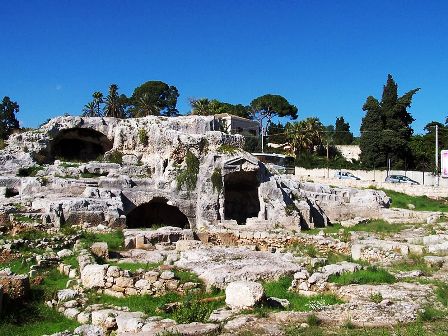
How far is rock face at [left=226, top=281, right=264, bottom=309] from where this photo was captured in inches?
391

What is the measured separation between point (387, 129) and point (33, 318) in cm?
5177

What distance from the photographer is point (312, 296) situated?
11.7 meters

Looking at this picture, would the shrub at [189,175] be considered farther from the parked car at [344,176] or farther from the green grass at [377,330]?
the parked car at [344,176]

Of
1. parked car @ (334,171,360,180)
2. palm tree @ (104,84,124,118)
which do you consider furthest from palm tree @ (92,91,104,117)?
parked car @ (334,171,360,180)

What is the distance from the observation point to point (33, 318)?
34.8 ft

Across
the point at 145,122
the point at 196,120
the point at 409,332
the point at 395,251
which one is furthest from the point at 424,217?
the point at 409,332

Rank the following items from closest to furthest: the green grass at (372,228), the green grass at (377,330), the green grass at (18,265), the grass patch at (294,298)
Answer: the green grass at (377,330), the grass patch at (294,298), the green grass at (18,265), the green grass at (372,228)

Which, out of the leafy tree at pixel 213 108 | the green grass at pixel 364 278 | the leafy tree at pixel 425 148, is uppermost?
the leafy tree at pixel 213 108

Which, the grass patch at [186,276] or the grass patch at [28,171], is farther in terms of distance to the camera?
the grass patch at [28,171]

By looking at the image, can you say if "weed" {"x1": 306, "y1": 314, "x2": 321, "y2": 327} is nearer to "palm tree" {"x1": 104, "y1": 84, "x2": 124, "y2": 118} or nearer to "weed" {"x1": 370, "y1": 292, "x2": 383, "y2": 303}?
"weed" {"x1": 370, "y1": 292, "x2": 383, "y2": 303}

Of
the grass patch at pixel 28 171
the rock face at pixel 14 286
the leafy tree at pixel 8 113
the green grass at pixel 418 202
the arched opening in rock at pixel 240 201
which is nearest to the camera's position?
the rock face at pixel 14 286

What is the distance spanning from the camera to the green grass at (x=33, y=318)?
32.4 feet

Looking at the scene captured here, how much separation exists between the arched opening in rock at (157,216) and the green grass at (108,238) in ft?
28.5

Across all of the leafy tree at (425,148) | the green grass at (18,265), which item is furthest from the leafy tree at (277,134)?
the green grass at (18,265)
